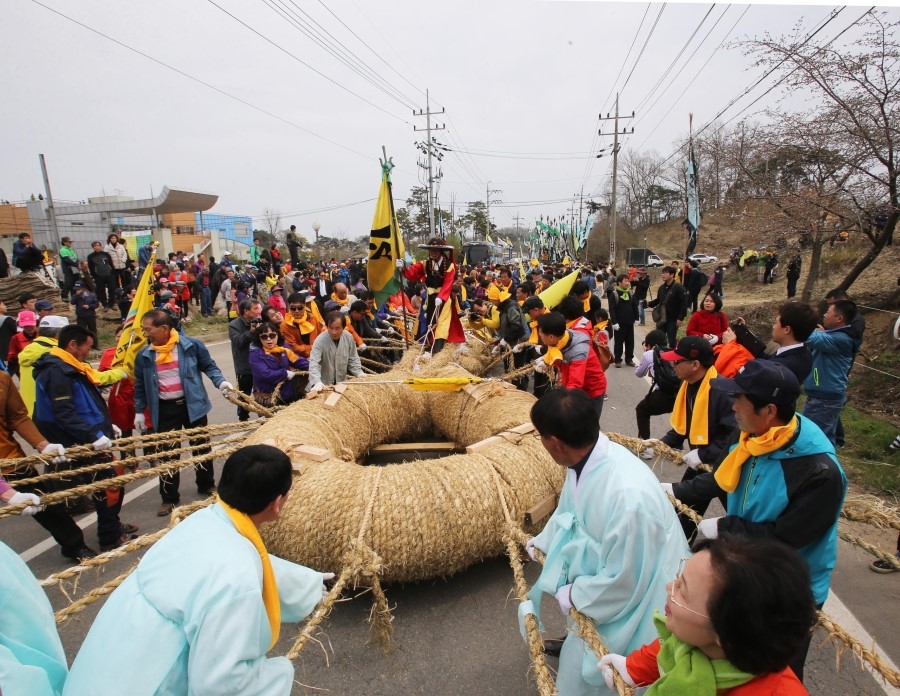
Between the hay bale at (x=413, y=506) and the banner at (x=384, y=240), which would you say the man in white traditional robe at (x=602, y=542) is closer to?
the hay bale at (x=413, y=506)

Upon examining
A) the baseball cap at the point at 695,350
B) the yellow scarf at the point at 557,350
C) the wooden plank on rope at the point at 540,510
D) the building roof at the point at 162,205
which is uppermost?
the building roof at the point at 162,205

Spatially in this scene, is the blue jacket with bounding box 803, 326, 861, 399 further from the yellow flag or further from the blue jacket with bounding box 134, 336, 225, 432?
the yellow flag

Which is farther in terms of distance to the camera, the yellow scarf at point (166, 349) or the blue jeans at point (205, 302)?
the blue jeans at point (205, 302)

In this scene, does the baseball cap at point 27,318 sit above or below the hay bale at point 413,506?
above

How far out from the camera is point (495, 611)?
128 inches

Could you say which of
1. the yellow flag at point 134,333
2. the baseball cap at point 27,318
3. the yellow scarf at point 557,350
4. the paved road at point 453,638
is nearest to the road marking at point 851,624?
the paved road at point 453,638

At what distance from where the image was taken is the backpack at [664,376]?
459cm

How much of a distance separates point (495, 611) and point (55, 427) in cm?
375

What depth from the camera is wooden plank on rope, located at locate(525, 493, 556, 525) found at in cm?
330

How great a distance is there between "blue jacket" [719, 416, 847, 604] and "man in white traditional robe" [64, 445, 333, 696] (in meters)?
1.70

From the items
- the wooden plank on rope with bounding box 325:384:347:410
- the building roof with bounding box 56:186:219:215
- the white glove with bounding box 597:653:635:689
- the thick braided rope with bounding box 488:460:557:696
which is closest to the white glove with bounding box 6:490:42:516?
the wooden plank on rope with bounding box 325:384:347:410

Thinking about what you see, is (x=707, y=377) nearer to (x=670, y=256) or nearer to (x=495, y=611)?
(x=495, y=611)

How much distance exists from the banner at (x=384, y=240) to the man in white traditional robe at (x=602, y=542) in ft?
20.4

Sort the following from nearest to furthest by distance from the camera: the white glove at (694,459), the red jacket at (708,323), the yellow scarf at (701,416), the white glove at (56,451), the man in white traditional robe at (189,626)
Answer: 1. the man in white traditional robe at (189,626)
2. the white glove at (694,459)
3. the yellow scarf at (701,416)
4. the white glove at (56,451)
5. the red jacket at (708,323)
